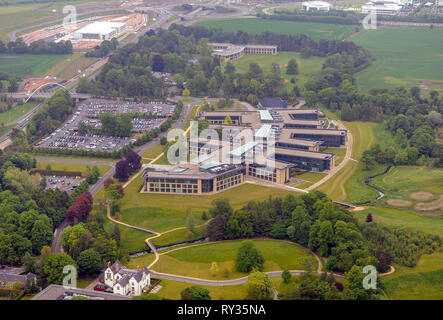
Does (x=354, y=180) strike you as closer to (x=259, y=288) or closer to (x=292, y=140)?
(x=292, y=140)

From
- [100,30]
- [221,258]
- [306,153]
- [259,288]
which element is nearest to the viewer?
[259,288]

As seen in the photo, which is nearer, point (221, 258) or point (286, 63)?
point (221, 258)

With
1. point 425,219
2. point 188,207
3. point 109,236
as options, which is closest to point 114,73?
point 188,207

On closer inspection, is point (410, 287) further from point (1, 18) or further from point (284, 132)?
point (1, 18)

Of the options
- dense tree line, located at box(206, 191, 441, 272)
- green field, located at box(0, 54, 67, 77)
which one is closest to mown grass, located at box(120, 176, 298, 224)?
dense tree line, located at box(206, 191, 441, 272)

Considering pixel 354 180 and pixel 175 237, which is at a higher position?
pixel 354 180

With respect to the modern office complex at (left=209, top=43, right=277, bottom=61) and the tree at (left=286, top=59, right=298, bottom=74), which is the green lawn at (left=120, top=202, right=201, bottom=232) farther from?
the modern office complex at (left=209, top=43, right=277, bottom=61)

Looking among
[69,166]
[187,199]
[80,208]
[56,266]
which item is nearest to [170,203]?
[187,199]
